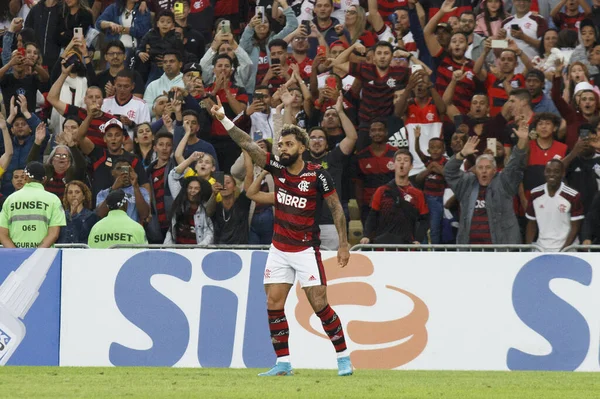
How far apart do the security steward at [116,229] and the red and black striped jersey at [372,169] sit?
11.9 feet

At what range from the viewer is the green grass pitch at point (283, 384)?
9750 mm

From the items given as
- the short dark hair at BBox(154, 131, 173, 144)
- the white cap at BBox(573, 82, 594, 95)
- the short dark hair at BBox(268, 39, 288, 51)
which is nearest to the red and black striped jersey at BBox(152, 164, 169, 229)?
the short dark hair at BBox(154, 131, 173, 144)

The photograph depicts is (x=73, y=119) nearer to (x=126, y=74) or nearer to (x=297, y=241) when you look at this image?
(x=126, y=74)

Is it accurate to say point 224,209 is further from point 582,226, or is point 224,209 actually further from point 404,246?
point 582,226

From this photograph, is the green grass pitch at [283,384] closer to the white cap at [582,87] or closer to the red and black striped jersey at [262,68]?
the white cap at [582,87]

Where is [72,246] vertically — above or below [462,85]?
below

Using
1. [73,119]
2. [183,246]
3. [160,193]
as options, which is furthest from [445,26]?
[183,246]

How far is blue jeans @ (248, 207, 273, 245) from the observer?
16.1 metres

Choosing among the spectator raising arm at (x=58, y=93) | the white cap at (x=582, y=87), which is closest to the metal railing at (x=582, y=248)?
the white cap at (x=582, y=87)

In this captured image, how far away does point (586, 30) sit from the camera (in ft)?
→ 59.2

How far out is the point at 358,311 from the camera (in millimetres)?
14242

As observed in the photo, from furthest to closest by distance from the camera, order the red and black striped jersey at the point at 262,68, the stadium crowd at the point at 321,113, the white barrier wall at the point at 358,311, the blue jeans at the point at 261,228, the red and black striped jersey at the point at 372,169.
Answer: the red and black striped jersey at the point at 262,68, the red and black striped jersey at the point at 372,169, the blue jeans at the point at 261,228, the stadium crowd at the point at 321,113, the white barrier wall at the point at 358,311

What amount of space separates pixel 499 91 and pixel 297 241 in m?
7.66

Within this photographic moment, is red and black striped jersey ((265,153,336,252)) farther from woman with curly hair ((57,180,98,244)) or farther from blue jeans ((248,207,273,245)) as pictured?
woman with curly hair ((57,180,98,244))
